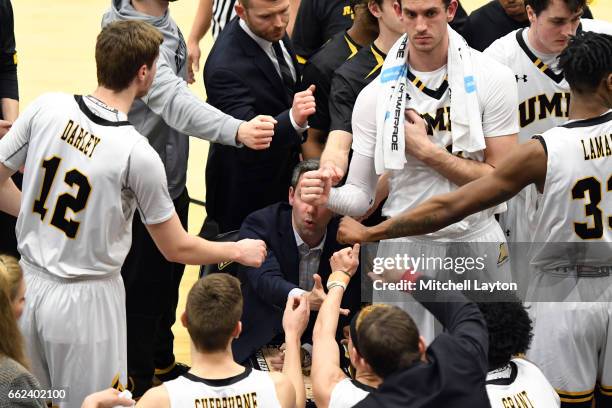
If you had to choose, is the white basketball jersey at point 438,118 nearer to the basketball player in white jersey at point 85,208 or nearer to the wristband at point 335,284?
the wristband at point 335,284

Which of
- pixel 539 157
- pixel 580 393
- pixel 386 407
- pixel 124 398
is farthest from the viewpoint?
pixel 580 393

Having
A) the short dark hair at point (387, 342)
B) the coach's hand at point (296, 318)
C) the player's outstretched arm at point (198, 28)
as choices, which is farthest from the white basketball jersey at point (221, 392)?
the player's outstretched arm at point (198, 28)

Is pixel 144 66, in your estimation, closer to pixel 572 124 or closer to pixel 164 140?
pixel 164 140

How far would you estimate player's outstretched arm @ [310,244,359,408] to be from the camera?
4.31m

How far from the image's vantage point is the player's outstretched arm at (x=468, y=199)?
4.71 meters

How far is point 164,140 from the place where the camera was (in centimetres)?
614

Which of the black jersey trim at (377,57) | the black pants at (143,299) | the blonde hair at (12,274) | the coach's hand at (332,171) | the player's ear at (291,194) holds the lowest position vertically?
the black pants at (143,299)

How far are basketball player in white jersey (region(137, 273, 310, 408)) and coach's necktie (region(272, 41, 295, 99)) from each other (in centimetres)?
218

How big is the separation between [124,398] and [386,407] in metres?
0.94

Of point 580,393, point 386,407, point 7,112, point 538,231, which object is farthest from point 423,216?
point 7,112

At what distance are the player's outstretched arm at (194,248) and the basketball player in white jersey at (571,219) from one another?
390mm

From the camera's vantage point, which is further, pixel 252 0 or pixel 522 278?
pixel 252 0

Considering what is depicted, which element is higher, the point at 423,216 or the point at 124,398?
the point at 423,216

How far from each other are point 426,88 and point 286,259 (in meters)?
1.19
